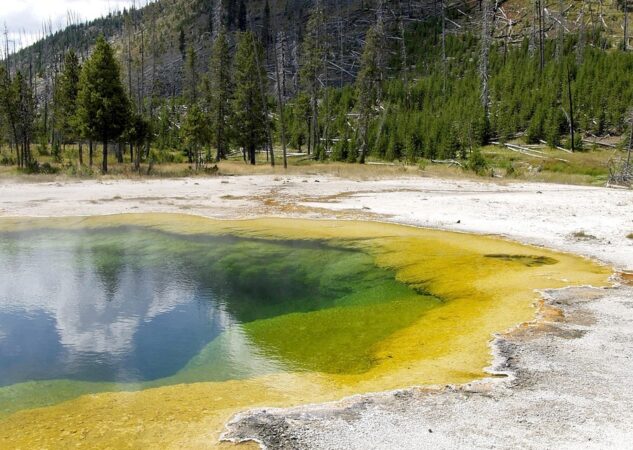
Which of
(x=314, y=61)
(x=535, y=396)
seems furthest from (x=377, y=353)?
(x=314, y=61)

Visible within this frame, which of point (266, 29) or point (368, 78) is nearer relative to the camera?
point (368, 78)

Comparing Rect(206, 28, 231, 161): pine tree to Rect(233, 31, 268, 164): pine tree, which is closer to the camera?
Rect(233, 31, 268, 164): pine tree

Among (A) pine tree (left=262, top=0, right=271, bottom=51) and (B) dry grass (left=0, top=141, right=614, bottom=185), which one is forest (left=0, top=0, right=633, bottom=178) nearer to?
(B) dry grass (left=0, top=141, right=614, bottom=185)

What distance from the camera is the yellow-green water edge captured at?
6.05 metres

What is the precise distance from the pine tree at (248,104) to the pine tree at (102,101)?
44.6 ft

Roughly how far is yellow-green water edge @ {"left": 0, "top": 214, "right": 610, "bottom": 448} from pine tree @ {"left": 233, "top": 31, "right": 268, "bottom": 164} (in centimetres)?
3900

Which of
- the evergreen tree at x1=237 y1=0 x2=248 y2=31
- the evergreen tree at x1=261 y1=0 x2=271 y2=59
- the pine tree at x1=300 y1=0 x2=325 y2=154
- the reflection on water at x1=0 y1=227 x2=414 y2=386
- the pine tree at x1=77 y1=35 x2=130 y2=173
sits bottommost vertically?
the reflection on water at x1=0 y1=227 x2=414 y2=386

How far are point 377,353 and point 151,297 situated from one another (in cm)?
636

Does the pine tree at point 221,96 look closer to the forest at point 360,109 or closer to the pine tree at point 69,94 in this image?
the forest at point 360,109

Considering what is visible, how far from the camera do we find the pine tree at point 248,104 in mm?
54688

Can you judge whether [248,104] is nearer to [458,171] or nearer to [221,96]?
[221,96]

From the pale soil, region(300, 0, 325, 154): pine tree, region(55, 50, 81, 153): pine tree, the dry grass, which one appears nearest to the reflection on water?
the pale soil

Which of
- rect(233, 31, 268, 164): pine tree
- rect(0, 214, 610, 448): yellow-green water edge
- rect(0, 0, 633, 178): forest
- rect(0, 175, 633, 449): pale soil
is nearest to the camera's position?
rect(0, 175, 633, 449): pale soil

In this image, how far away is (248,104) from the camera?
55250 mm
